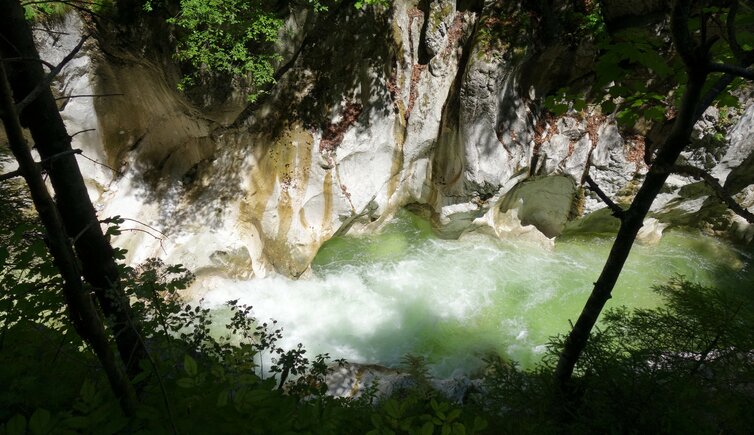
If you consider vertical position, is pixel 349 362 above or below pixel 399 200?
below

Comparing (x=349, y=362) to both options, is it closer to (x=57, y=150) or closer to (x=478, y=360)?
(x=478, y=360)

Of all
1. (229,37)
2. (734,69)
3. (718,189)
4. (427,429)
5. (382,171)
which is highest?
(229,37)

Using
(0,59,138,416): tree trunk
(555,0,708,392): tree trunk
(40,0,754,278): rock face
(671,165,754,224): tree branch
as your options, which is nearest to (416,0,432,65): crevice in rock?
(40,0,754,278): rock face

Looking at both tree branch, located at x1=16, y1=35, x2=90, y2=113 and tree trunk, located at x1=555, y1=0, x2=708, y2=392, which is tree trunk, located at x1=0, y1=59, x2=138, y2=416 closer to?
tree branch, located at x1=16, y1=35, x2=90, y2=113

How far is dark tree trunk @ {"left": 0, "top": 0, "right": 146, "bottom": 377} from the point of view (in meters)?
1.75

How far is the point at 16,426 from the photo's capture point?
1.19 m

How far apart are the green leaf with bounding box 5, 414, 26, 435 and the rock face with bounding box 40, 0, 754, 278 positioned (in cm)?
645

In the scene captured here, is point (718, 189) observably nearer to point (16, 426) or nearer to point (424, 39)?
point (16, 426)

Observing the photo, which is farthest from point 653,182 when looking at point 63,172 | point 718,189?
point 63,172

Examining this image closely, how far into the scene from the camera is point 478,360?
6.30 meters

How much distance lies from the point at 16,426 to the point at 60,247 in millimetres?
661

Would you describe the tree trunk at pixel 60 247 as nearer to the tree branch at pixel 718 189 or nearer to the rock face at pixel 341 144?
the tree branch at pixel 718 189

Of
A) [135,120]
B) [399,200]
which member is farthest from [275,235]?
[135,120]

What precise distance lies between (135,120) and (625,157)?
9.63m
